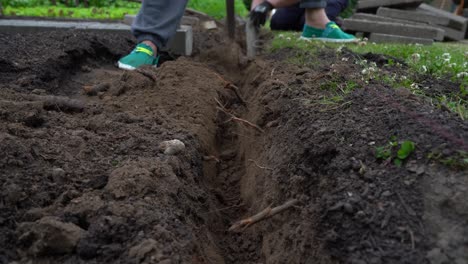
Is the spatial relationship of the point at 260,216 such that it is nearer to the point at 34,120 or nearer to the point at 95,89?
the point at 34,120

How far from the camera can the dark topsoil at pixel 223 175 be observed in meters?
1.40

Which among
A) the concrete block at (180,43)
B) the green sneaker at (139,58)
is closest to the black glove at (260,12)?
the concrete block at (180,43)

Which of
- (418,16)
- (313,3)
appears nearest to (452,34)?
(418,16)

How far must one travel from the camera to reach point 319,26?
15.8ft

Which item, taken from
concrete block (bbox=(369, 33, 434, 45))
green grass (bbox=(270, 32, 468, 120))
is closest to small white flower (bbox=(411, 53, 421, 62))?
green grass (bbox=(270, 32, 468, 120))

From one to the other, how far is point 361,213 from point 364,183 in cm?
16

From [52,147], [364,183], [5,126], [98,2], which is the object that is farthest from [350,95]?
[98,2]

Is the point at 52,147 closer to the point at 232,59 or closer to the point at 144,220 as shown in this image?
the point at 144,220

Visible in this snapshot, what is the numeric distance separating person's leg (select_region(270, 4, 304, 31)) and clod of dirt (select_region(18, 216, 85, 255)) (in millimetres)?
5068

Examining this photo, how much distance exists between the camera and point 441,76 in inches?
113

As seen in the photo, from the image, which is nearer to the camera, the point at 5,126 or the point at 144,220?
the point at 144,220

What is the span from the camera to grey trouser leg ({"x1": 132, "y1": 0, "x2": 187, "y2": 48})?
3.82 m

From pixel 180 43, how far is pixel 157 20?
740 mm

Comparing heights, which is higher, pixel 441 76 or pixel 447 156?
pixel 447 156
